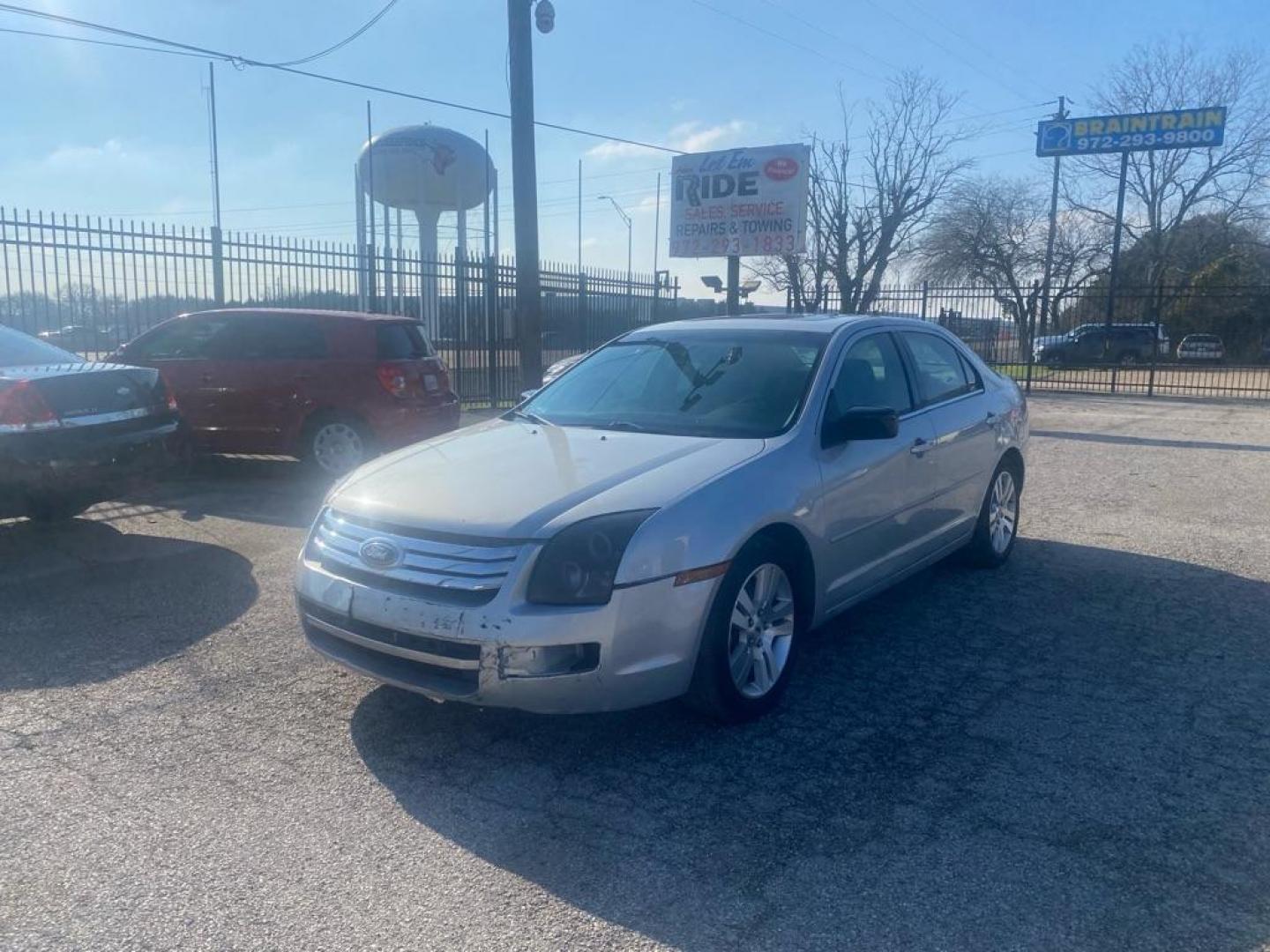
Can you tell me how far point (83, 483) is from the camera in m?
6.61

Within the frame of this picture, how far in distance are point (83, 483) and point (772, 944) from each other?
5.56 metres

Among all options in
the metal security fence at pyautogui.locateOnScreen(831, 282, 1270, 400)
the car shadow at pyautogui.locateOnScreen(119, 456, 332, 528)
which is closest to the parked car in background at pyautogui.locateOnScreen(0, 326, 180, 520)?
the car shadow at pyautogui.locateOnScreen(119, 456, 332, 528)

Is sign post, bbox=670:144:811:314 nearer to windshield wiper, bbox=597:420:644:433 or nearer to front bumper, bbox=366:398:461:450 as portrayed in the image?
front bumper, bbox=366:398:461:450

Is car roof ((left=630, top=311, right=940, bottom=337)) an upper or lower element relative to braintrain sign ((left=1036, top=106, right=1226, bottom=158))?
lower

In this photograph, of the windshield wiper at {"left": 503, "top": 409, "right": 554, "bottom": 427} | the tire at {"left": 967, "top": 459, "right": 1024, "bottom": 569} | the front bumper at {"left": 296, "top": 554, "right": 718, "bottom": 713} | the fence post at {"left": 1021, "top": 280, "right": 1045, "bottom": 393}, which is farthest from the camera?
the fence post at {"left": 1021, "top": 280, "right": 1045, "bottom": 393}

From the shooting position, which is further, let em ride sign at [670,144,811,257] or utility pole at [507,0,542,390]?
let em ride sign at [670,144,811,257]

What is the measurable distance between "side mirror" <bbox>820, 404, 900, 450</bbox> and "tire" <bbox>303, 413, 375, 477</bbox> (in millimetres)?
5730

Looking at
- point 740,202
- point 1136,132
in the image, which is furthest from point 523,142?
point 1136,132

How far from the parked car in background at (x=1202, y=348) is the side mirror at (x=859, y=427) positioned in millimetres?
27621

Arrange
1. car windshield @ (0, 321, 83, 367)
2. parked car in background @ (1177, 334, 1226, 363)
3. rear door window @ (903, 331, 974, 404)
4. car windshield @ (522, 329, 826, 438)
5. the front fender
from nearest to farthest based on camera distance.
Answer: the front fender
car windshield @ (522, 329, 826, 438)
rear door window @ (903, 331, 974, 404)
car windshield @ (0, 321, 83, 367)
parked car in background @ (1177, 334, 1226, 363)

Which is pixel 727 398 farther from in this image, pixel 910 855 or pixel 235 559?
pixel 235 559

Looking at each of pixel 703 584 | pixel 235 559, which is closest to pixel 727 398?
pixel 703 584

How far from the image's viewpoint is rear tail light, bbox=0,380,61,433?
6270 mm

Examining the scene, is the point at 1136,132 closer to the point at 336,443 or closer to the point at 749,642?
the point at 336,443
